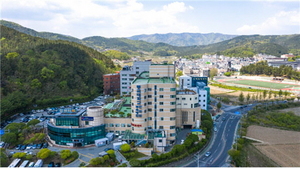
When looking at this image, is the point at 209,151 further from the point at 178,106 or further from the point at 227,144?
the point at 178,106

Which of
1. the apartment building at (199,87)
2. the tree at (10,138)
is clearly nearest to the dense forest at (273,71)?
the apartment building at (199,87)

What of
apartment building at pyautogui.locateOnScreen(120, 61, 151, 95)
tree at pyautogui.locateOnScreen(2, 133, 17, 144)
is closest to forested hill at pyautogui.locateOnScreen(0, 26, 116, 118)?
apartment building at pyautogui.locateOnScreen(120, 61, 151, 95)

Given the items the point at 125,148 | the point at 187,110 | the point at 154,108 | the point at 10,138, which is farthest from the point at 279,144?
the point at 10,138

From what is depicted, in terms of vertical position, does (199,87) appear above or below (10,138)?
above

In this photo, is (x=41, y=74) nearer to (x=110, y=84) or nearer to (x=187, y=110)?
(x=110, y=84)

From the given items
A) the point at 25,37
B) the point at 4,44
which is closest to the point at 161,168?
the point at 4,44
